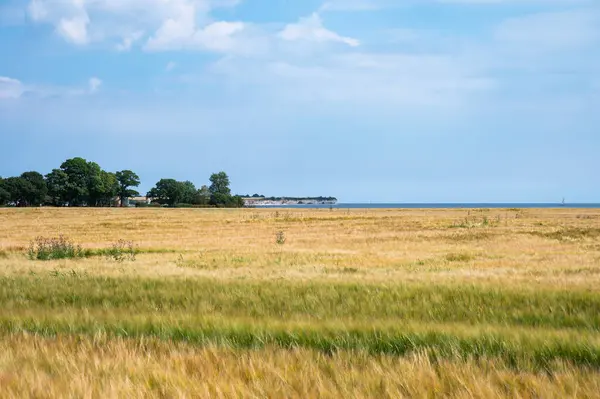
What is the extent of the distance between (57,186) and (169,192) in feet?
126

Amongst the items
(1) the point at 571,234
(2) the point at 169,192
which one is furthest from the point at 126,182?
(1) the point at 571,234

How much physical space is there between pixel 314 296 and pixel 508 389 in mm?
6291

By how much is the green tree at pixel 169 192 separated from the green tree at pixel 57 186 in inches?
1341

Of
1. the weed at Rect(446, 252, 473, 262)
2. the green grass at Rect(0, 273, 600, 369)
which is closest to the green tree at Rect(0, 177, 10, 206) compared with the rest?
the weed at Rect(446, 252, 473, 262)

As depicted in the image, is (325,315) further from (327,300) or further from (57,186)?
(57,186)

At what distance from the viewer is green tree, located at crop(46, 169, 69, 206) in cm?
14038

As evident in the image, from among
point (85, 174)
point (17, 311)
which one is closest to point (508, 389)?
point (17, 311)

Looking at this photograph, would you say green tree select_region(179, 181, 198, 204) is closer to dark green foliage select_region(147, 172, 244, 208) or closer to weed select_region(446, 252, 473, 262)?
dark green foliage select_region(147, 172, 244, 208)

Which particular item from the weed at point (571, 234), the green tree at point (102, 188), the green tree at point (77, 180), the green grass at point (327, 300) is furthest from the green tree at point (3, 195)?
the green grass at point (327, 300)

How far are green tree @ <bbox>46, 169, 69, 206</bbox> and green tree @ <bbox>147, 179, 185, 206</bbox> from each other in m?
34.1

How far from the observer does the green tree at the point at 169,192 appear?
171500 mm

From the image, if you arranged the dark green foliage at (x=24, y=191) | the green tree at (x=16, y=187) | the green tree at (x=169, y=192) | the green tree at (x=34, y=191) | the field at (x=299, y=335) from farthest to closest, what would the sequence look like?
the green tree at (x=169, y=192), the green tree at (x=34, y=191), the dark green foliage at (x=24, y=191), the green tree at (x=16, y=187), the field at (x=299, y=335)

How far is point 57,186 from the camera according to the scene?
140125 millimetres

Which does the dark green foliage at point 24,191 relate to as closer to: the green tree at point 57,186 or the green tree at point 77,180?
the green tree at point 57,186
